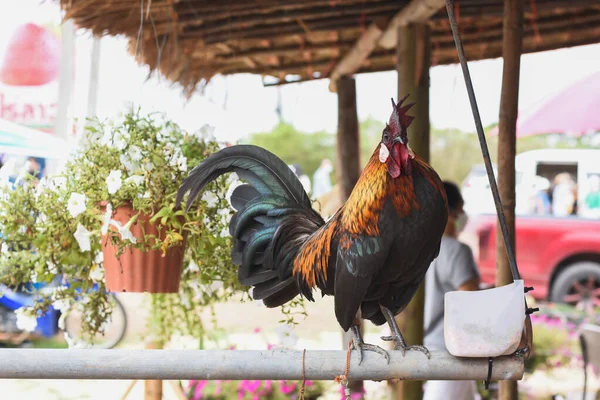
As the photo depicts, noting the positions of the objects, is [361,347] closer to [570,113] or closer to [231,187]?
[231,187]

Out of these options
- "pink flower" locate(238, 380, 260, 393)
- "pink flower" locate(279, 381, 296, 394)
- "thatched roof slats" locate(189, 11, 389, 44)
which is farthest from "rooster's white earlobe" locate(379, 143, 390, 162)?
"pink flower" locate(238, 380, 260, 393)

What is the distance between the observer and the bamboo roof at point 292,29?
2.96 metres

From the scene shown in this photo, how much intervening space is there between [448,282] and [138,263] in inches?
73.4

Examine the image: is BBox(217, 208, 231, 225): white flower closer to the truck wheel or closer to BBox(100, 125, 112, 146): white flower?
BBox(100, 125, 112, 146): white flower

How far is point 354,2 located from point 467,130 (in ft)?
78.8

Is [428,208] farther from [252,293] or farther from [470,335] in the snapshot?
[252,293]

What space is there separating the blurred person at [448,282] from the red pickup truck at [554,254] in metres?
5.34

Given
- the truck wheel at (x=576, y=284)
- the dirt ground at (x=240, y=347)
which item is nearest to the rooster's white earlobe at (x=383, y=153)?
the dirt ground at (x=240, y=347)

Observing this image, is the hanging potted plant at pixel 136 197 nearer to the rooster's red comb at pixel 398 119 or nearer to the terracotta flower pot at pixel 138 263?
the terracotta flower pot at pixel 138 263

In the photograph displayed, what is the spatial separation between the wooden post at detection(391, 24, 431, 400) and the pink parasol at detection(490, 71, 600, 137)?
2151 mm

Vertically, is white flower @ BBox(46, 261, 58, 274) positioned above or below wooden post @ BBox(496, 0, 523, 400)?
below

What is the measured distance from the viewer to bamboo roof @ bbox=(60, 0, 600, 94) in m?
2.96

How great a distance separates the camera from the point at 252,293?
2.26m

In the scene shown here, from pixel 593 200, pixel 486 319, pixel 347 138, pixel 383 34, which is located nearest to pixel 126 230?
pixel 486 319
